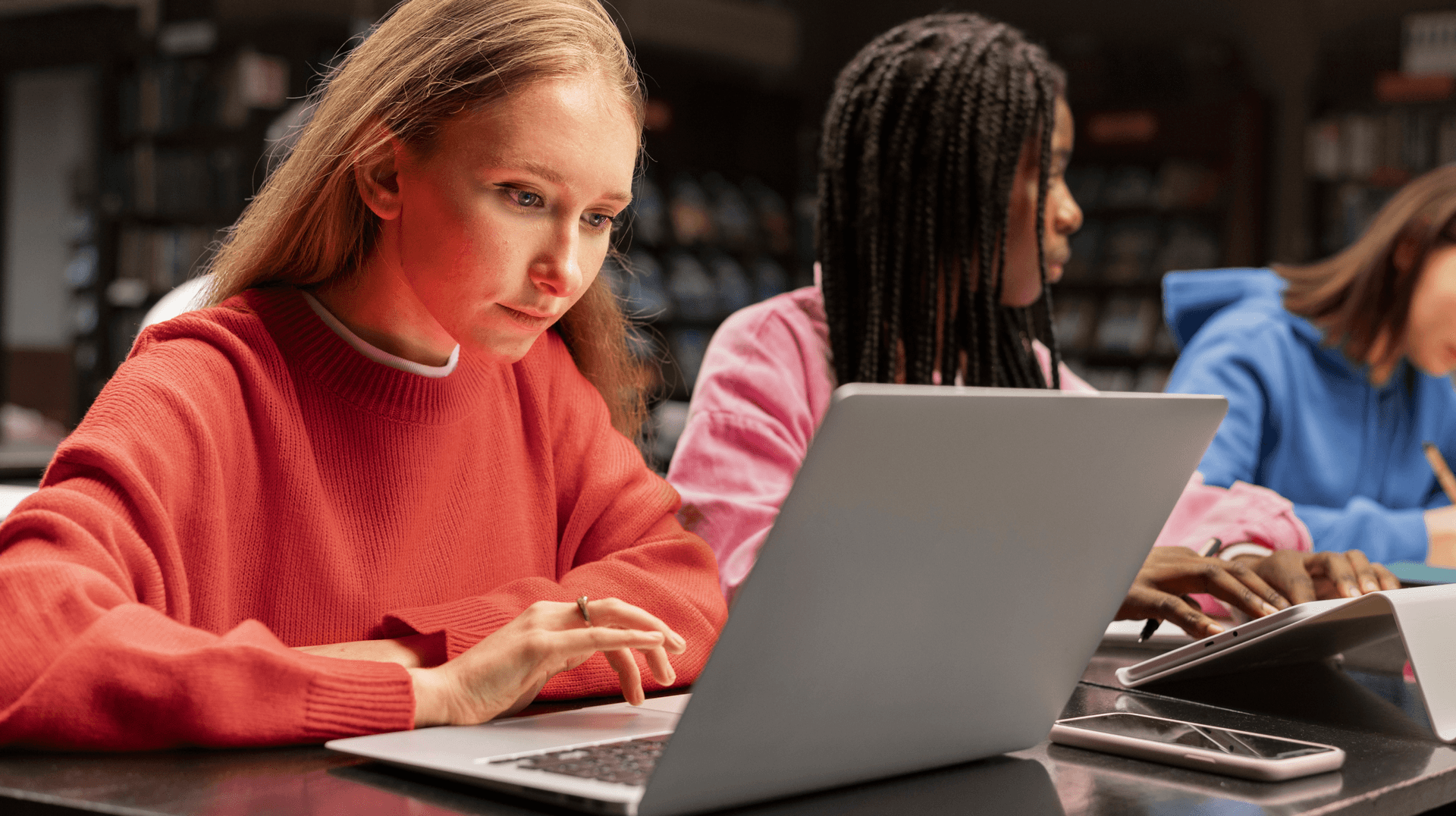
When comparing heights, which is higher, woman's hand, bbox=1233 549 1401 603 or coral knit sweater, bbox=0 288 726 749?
coral knit sweater, bbox=0 288 726 749

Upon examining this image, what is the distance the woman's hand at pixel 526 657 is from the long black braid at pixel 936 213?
0.56 metres

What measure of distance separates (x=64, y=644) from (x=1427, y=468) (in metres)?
1.70

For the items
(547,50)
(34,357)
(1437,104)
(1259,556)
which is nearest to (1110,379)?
(1437,104)

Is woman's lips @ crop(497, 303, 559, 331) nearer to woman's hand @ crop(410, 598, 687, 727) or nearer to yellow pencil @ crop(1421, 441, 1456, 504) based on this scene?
woman's hand @ crop(410, 598, 687, 727)

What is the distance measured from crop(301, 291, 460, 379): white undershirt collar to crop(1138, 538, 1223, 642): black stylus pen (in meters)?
0.57

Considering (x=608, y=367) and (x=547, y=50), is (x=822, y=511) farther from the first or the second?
(x=608, y=367)

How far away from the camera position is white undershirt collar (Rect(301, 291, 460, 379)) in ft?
2.99

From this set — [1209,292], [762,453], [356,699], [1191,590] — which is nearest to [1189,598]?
[1191,590]

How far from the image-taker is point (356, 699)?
662 millimetres

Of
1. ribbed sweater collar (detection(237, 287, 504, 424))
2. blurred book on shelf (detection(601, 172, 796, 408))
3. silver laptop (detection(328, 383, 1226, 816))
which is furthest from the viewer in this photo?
blurred book on shelf (detection(601, 172, 796, 408))

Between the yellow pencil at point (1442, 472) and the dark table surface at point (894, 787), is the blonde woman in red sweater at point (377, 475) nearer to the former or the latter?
the dark table surface at point (894, 787)

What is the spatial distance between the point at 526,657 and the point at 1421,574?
0.75 meters

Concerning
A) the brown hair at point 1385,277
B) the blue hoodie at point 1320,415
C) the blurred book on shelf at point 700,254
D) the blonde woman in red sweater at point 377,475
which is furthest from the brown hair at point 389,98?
the blurred book on shelf at point 700,254

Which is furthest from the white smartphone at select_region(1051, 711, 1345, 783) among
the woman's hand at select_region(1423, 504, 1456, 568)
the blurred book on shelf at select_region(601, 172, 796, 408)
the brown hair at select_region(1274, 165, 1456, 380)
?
the blurred book on shelf at select_region(601, 172, 796, 408)
